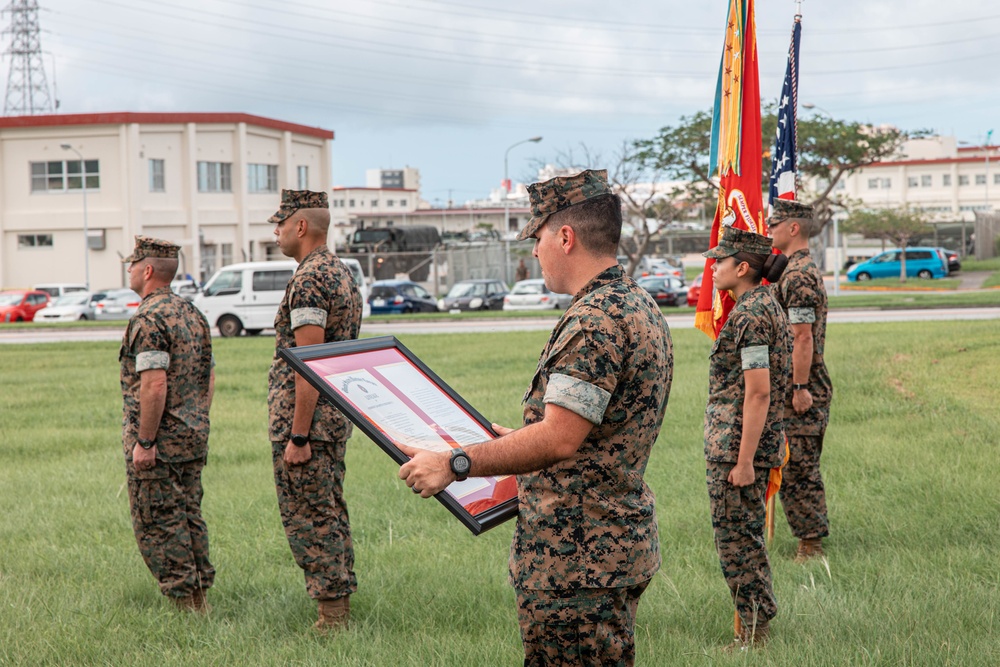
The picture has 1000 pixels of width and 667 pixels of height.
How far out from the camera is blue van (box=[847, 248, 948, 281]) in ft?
158

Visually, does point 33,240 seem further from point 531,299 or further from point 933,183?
point 933,183

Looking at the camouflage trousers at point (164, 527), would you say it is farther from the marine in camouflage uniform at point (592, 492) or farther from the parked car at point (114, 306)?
the parked car at point (114, 306)

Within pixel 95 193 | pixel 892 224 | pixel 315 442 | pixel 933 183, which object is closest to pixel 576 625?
pixel 315 442

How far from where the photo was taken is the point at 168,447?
18.3 ft

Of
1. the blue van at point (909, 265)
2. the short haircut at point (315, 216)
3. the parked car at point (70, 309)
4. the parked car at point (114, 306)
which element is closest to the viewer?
the short haircut at point (315, 216)

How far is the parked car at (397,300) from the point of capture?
34.1 m

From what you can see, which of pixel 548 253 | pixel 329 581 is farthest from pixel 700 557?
pixel 548 253

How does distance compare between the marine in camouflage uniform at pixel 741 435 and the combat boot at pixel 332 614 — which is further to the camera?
the combat boot at pixel 332 614

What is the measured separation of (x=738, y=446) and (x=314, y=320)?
2.13 m

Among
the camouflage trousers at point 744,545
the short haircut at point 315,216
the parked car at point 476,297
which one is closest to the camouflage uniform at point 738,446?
the camouflage trousers at point 744,545

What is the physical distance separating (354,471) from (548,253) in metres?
→ 6.30

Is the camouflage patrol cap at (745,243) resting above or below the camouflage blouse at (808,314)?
above

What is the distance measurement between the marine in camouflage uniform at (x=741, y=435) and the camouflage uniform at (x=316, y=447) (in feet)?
6.06

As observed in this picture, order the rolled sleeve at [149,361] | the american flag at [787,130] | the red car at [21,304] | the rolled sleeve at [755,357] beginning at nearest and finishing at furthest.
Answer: the rolled sleeve at [755,357] < the rolled sleeve at [149,361] < the american flag at [787,130] < the red car at [21,304]
